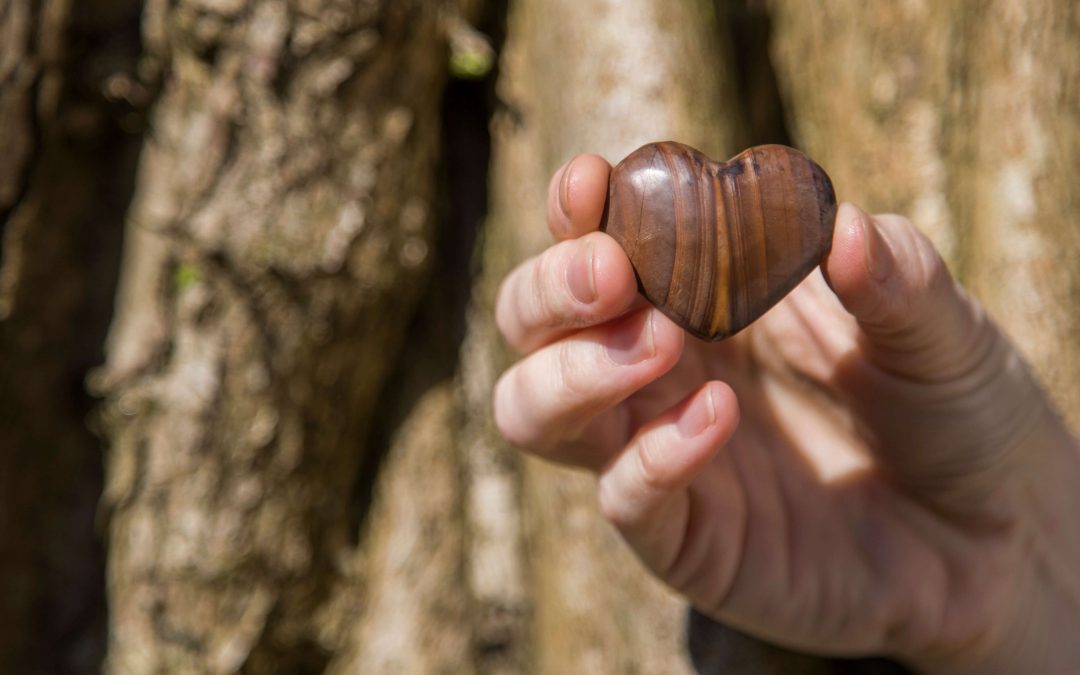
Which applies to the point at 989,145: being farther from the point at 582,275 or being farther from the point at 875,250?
the point at 582,275

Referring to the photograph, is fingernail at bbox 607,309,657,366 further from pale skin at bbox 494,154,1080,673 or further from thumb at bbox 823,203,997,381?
thumb at bbox 823,203,997,381

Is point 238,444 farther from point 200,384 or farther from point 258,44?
point 258,44

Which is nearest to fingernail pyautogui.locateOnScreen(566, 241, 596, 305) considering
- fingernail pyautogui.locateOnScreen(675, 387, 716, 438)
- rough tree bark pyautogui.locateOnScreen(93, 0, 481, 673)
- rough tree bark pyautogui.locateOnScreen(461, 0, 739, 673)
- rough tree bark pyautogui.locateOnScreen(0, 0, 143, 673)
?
fingernail pyautogui.locateOnScreen(675, 387, 716, 438)

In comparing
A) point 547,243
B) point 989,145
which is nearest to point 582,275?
point 547,243

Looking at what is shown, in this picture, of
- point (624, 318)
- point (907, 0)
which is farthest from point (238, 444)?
point (907, 0)

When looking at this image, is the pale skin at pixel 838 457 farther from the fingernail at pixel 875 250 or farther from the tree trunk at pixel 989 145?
the tree trunk at pixel 989 145
